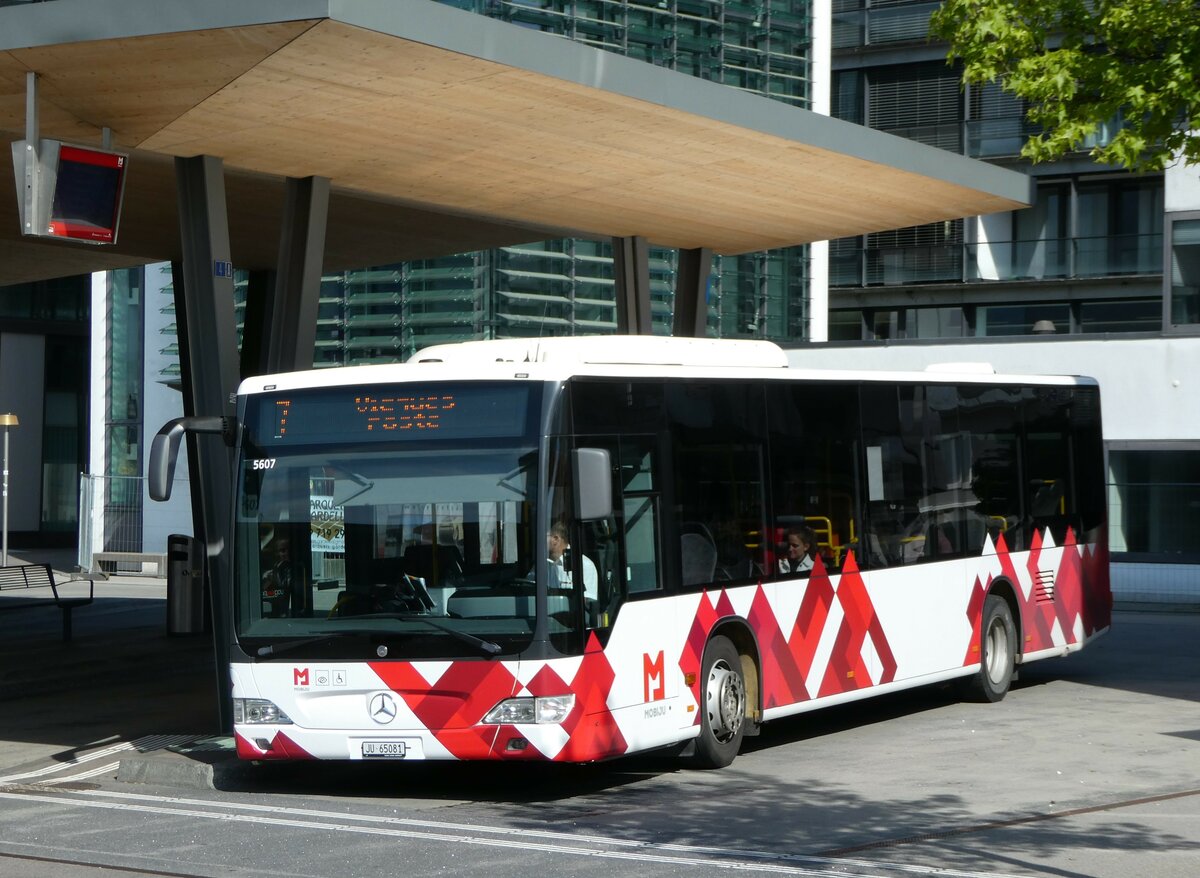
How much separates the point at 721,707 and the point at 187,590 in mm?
3716

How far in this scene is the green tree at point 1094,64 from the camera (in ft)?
49.5

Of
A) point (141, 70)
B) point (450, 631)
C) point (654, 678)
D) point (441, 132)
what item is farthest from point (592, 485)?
point (441, 132)

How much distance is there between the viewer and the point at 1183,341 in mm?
31344

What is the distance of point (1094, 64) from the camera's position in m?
15.6

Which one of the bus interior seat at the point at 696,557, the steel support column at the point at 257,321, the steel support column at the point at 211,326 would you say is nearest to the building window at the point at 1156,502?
the steel support column at the point at 257,321

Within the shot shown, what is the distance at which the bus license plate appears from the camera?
436 inches

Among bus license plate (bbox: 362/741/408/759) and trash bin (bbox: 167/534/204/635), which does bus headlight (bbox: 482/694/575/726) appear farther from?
trash bin (bbox: 167/534/204/635)

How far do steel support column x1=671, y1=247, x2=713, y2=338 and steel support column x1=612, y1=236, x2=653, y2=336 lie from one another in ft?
2.84

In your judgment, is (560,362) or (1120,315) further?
(1120,315)

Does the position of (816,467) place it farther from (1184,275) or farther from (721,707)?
(1184,275)

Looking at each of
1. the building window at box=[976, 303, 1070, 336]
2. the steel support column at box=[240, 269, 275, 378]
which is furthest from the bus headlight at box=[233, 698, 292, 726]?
the building window at box=[976, 303, 1070, 336]

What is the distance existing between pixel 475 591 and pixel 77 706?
26.1 ft

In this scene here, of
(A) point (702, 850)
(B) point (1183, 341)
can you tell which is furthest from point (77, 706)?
(B) point (1183, 341)

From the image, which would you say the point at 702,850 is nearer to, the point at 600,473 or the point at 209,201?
the point at 600,473
